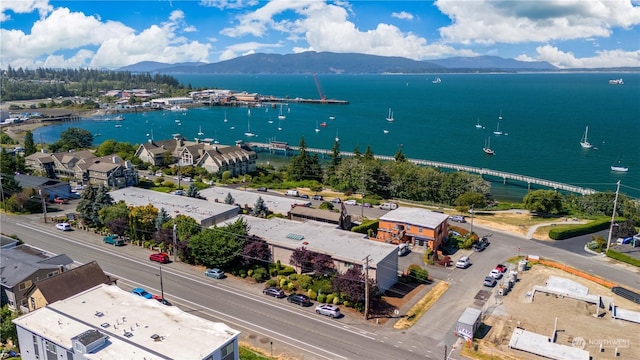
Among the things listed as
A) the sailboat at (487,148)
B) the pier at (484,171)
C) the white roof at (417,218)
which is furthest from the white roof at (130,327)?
the sailboat at (487,148)

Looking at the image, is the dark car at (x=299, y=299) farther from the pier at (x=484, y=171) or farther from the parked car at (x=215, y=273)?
the pier at (x=484, y=171)

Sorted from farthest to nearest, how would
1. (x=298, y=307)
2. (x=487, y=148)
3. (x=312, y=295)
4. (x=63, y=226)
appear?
(x=487, y=148) → (x=63, y=226) → (x=312, y=295) → (x=298, y=307)

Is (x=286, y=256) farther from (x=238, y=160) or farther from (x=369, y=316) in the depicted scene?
(x=238, y=160)

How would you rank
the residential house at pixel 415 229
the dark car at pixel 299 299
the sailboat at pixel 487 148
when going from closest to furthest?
1. the dark car at pixel 299 299
2. the residential house at pixel 415 229
3. the sailboat at pixel 487 148

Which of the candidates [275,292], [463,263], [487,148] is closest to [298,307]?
[275,292]

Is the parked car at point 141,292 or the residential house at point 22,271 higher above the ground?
the residential house at point 22,271

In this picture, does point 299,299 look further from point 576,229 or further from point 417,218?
point 576,229

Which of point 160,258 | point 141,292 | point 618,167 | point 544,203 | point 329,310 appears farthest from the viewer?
point 618,167

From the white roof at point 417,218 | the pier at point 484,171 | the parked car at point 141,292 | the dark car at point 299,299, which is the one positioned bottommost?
the pier at point 484,171
